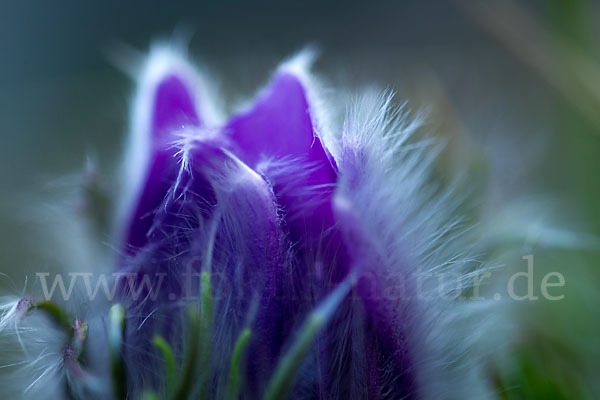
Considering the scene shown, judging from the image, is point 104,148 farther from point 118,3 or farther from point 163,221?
point 163,221

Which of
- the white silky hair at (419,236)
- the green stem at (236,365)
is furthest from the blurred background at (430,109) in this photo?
the green stem at (236,365)

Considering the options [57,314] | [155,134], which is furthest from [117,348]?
[155,134]

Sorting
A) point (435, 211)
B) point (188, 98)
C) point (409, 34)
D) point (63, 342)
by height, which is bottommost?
point (63, 342)

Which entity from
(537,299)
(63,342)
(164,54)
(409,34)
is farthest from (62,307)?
(409,34)

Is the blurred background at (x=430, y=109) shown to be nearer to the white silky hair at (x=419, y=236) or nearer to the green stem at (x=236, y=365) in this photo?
the white silky hair at (x=419, y=236)

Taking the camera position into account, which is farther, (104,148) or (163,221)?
(104,148)

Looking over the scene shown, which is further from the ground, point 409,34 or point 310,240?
point 409,34

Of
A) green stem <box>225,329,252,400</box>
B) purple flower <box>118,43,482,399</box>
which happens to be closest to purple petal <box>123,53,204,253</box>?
purple flower <box>118,43,482,399</box>

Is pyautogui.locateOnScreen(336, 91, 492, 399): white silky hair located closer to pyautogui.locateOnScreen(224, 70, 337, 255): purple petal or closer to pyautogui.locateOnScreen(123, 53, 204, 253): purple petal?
pyautogui.locateOnScreen(224, 70, 337, 255): purple petal
